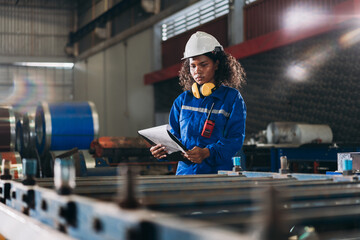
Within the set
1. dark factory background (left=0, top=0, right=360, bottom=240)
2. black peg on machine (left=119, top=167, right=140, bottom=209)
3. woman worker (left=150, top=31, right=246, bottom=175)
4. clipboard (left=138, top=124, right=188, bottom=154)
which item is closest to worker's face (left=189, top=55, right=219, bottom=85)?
woman worker (left=150, top=31, right=246, bottom=175)

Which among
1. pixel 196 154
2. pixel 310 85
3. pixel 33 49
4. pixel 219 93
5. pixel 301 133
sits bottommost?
pixel 196 154

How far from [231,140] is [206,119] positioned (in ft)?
0.68

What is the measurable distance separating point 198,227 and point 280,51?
798 centimetres

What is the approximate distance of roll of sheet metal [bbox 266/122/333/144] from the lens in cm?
703

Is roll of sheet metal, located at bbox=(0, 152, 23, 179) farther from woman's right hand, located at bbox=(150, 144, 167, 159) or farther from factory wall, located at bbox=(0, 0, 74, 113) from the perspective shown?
factory wall, located at bbox=(0, 0, 74, 113)

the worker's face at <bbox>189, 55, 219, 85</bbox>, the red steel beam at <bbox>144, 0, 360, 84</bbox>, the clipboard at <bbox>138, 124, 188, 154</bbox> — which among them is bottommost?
the clipboard at <bbox>138, 124, 188, 154</bbox>

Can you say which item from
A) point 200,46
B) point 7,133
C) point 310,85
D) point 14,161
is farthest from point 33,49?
point 200,46

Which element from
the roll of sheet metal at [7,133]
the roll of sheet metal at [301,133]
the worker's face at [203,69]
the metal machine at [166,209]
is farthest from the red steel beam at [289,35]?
the metal machine at [166,209]

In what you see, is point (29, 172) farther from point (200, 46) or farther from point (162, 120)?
point (162, 120)

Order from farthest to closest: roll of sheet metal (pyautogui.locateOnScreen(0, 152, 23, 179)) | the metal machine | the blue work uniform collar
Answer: roll of sheet metal (pyautogui.locateOnScreen(0, 152, 23, 179)) < the blue work uniform collar < the metal machine

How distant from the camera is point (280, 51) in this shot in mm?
8367

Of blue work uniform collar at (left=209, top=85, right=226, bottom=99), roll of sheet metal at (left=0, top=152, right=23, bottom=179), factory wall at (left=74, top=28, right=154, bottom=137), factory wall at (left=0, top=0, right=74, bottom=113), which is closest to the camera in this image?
blue work uniform collar at (left=209, top=85, right=226, bottom=99)

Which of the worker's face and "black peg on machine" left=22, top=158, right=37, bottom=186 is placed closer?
"black peg on machine" left=22, top=158, right=37, bottom=186

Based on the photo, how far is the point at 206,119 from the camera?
2793 millimetres
